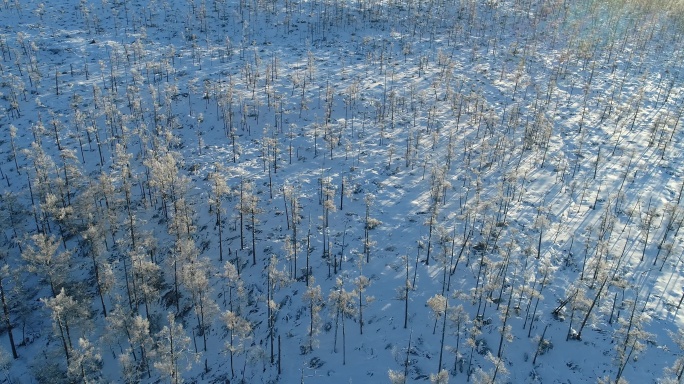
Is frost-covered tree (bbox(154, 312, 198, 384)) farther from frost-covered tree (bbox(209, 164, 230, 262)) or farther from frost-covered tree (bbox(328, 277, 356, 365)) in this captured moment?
frost-covered tree (bbox(328, 277, 356, 365))

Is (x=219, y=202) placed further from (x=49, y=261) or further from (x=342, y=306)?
(x=342, y=306)

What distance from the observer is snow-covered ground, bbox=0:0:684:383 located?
93.1 feet

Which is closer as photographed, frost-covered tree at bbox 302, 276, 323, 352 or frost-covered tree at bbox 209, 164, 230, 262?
frost-covered tree at bbox 302, 276, 323, 352

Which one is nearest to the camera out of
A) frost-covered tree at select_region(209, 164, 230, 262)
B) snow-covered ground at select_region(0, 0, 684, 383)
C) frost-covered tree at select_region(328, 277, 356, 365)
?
frost-covered tree at select_region(328, 277, 356, 365)

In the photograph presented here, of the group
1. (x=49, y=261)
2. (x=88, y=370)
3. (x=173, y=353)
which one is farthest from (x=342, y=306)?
(x=49, y=261)

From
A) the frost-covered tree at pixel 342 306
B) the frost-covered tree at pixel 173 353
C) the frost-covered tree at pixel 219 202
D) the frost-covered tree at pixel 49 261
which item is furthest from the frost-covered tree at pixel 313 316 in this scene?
the frost-covered tree at pixel 49 261

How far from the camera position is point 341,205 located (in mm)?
38781

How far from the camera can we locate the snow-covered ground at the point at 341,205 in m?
28.4

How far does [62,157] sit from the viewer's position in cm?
4372

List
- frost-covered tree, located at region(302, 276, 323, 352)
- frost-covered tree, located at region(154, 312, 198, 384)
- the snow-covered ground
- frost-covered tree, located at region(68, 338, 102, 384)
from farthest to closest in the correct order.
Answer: frost-covered tree, located at region(68, 338, 102, 384) < frost-covered tree, located at region(302, 276, 323, 352) < the snow-covered ground < frost-covered tree, located at region(154, 312, 198, 384)

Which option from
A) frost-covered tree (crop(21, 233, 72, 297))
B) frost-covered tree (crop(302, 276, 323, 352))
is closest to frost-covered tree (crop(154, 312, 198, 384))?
frost-covered tree (crop(302, 276, 323, 352))

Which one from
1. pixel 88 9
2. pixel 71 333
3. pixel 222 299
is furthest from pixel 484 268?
pixel 88 9

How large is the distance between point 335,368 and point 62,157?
33621mm

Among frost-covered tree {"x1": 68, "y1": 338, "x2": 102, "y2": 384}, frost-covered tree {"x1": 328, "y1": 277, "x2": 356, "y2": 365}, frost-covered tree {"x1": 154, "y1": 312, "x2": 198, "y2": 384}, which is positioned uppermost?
frost-covered tree {"x1": 328, "y1": 277, "x2": 356, "y2": 365}
